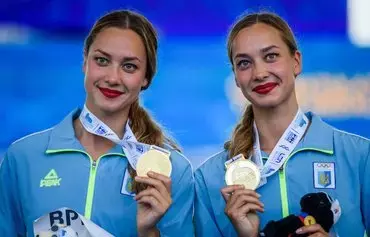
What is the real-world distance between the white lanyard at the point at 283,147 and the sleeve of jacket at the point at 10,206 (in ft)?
2.95

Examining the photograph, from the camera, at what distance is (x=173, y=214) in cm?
332

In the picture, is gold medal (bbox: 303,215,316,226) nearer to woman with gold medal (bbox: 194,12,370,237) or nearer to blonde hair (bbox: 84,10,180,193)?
woman with gold medal (bbox: 194,12,370,237)

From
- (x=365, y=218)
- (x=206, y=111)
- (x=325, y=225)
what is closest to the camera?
(x=325, y=225)

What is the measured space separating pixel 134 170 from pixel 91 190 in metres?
0.17

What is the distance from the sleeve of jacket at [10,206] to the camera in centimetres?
333

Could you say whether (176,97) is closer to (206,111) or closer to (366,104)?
(206,111)

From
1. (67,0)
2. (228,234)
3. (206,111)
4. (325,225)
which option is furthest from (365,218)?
(67,0)

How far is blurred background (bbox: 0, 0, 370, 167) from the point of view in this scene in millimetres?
7367

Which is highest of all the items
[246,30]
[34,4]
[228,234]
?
[34,4]

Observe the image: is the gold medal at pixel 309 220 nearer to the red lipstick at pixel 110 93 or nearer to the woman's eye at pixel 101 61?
the red lipstick at pixel 110 93

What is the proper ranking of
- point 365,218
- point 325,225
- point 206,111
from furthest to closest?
point 206,111
point 365,218
point 325,225

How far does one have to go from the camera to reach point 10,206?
3.34 meters

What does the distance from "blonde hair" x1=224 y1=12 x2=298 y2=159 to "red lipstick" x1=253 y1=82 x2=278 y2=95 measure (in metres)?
0.20

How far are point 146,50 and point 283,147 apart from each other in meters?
0.63
